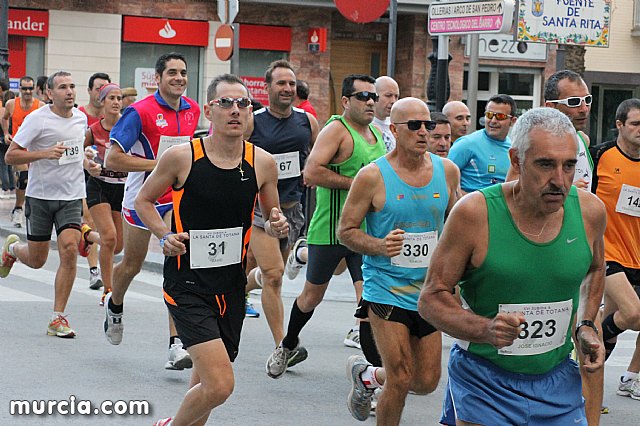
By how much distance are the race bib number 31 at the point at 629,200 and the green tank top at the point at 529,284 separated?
3389 millimetres

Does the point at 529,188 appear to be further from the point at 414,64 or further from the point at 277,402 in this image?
the point at 414,64

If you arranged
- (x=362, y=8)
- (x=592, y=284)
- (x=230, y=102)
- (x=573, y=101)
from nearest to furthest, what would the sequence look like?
(x=592, y=284) < (x=230, y=102) < (x=573, y=101) < (x=362, y=8)

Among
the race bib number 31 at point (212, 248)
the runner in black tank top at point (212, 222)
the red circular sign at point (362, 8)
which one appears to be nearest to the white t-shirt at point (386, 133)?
the runner in black tank top at point (212, 222)

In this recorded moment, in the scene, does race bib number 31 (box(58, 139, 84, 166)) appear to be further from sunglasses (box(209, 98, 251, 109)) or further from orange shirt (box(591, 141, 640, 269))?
orange shirt (box(591, 141, 640, 269))

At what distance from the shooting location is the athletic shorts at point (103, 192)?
11125 millimetres

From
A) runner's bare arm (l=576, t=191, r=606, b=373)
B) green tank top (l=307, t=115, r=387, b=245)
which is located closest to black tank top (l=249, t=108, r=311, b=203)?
green tank top (l=307, t=115, r=387, b=245)

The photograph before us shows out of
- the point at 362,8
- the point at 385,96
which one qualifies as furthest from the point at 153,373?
the point at 362,8

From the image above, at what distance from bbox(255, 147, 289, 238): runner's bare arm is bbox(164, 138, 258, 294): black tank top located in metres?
0.11

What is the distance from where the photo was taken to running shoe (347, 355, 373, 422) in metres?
6.96

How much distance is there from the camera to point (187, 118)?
882 centimetres

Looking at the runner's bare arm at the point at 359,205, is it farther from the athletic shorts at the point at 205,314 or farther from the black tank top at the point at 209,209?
the athletic shorts at the point at 205,314

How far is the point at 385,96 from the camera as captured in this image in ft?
31.8

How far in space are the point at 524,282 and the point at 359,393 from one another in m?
2.88

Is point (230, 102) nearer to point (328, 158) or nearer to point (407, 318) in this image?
point (407, 318)
